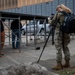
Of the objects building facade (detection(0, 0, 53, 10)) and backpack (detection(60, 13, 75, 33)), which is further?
building facade (detection(0, 0, 53, 10))

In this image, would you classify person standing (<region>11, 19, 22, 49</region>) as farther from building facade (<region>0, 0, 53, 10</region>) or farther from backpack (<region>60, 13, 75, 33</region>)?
backpack (<region>60, 13, 75, 33</region>)

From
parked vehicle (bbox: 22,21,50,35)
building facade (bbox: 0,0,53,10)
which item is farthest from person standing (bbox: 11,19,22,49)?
building facade (bbox: 0,0,53,10)

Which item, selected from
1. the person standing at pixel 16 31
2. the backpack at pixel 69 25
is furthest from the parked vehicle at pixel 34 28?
the backpack at pixel 69 25

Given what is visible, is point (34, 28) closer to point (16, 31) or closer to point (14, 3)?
point (16, 31)

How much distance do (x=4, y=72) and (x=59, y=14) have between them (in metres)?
5.26

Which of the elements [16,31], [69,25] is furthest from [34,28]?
[69,25]

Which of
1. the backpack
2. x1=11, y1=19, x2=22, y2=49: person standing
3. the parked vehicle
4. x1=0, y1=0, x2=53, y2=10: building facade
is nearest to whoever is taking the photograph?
the backpack

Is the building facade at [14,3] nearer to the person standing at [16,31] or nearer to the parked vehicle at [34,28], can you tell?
the parked vehicle at [34,28]

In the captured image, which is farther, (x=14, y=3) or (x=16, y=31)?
(x=14, y=3)

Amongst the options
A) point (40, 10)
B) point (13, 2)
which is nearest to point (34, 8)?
point (40, 10)

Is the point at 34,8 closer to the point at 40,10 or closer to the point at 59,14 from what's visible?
the point at 40,10

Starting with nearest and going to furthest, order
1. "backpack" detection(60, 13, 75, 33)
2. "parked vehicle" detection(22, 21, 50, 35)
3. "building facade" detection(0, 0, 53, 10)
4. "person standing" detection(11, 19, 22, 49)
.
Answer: "backpack" detection(60, 13, 75, 33) < "person standing" detection(11, 19, 22, 49) < "building facade" detection(0, 0, 53, 10) < "parked vehicle" detection(22, 21, 50, 35)

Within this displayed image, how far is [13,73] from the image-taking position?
384 centimetres

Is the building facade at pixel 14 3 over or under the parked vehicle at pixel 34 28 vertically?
over
